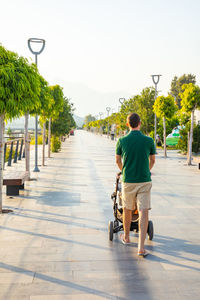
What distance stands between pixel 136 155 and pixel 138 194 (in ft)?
1.64

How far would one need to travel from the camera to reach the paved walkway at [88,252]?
3.84m

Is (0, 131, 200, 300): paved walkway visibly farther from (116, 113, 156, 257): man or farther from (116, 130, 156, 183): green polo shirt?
(116, 130, 156, 183): green polo shirt

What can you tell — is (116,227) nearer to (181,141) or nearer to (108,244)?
(108,244)

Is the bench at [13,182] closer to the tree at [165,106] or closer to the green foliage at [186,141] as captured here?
the tree at [165,106]

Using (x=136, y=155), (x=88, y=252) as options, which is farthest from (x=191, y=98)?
(x=88, y=252)

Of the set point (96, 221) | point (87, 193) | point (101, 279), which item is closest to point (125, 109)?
point (87, 193)

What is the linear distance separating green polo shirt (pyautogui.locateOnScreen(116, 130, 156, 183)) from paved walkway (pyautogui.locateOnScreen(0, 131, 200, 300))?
104 cm

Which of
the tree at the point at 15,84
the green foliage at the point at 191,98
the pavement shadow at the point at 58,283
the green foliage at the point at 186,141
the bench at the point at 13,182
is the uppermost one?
the green foliage at the point at 191,98

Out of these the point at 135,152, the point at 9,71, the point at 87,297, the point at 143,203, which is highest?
the point at 9,71

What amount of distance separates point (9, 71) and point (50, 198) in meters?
3.46

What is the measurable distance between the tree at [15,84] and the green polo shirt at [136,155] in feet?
7.96

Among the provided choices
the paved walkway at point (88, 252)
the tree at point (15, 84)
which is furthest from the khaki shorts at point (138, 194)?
the tree at point (15, 84)

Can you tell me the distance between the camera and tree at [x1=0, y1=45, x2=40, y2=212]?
620 centimetres

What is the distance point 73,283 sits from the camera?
398cm
